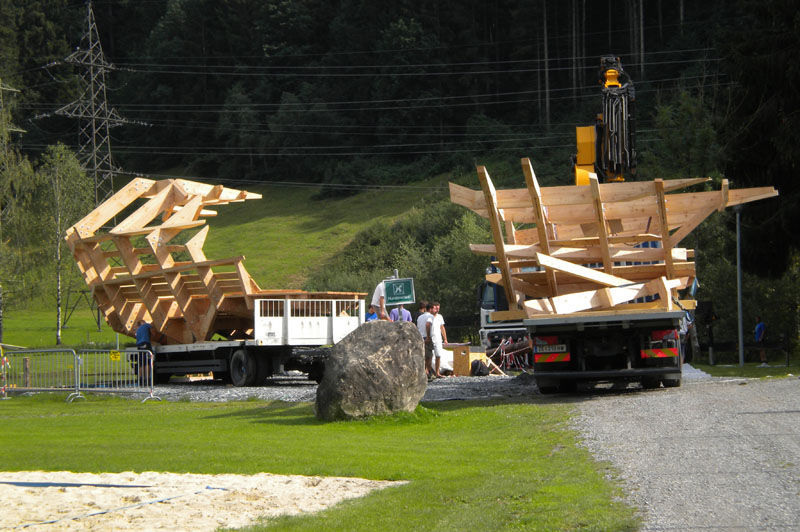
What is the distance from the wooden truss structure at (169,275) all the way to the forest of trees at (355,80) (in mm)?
22567

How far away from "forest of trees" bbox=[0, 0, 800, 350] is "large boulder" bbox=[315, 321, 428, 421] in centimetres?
3601

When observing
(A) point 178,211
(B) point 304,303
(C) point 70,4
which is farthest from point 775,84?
(C) point 70,4

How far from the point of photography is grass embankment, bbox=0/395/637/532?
720 cm

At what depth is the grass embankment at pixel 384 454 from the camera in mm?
7203

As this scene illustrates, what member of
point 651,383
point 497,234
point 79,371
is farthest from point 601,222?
point 79,371

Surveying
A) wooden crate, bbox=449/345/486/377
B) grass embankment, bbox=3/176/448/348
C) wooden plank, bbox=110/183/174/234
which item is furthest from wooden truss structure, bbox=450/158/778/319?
grass embankment, bbox=3/176/448/348

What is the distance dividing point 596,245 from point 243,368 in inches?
354

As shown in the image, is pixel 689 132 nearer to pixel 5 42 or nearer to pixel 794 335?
pixel 794 335

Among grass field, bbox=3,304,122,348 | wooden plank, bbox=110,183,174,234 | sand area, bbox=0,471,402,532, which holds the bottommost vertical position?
grass field, bbox=3,304,122,348

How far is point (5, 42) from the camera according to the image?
303 feet

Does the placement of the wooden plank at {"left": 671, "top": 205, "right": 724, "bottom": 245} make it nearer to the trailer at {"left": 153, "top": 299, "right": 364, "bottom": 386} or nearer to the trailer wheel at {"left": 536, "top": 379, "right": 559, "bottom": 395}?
the trailer wheel at {"left": 536, "top": 379, "right": 559, "bottom": 395}

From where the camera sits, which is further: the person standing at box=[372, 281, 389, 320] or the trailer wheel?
the person standing at box=[372, 281, 389, 320]

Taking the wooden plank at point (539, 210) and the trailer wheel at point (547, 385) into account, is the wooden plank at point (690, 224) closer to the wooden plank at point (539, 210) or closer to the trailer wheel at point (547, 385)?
the wooden plank at point (539, 210)

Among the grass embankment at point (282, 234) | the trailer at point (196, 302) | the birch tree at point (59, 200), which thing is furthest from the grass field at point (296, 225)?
the trailer at point (196, 302)
